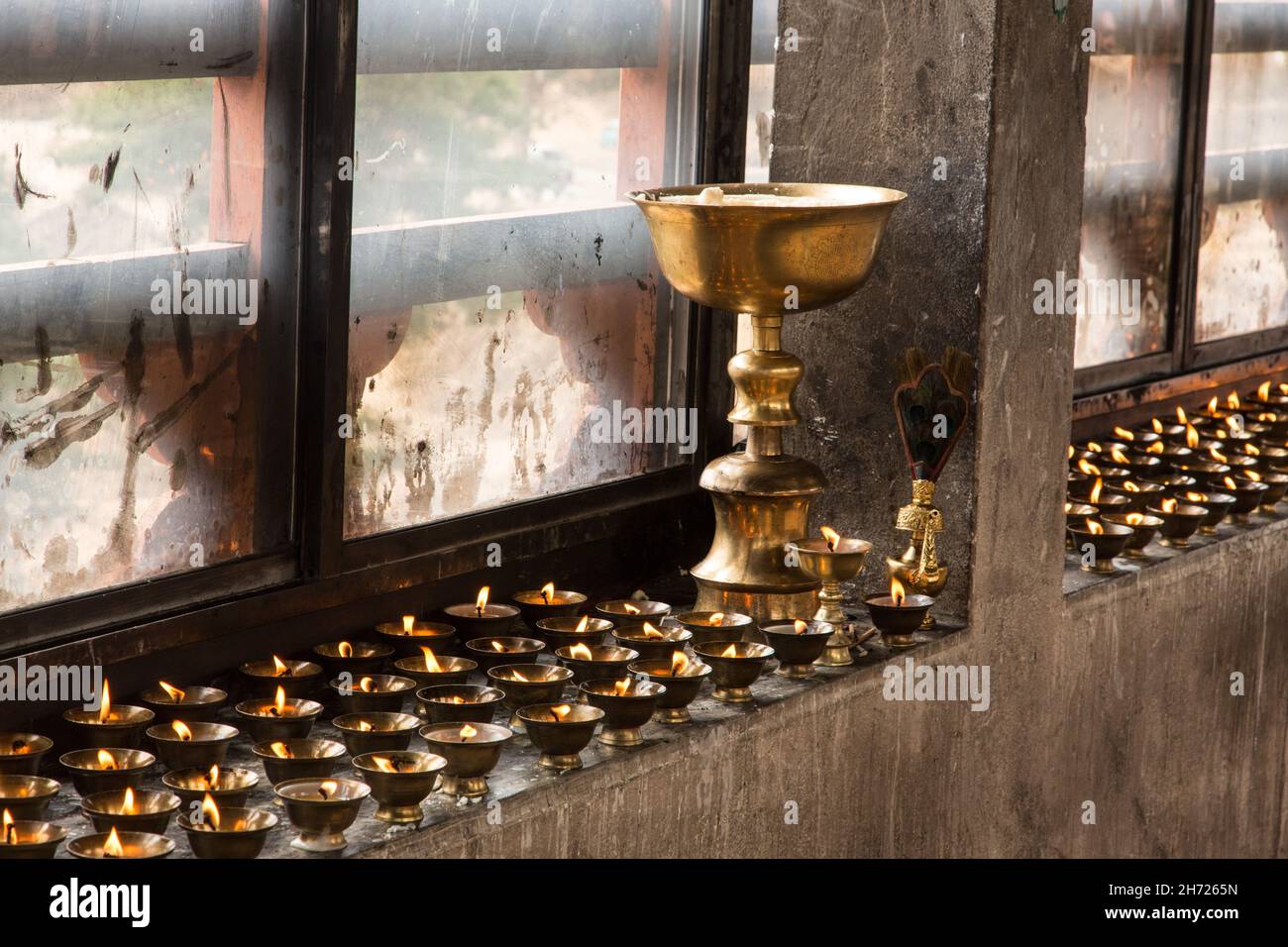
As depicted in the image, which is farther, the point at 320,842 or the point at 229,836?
the point at 320,842

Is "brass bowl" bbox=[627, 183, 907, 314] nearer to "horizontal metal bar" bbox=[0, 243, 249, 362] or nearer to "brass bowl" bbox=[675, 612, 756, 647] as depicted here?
"brass bowl" bbox=[675, 612, 756, 647]

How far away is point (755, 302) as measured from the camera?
4.06 meters

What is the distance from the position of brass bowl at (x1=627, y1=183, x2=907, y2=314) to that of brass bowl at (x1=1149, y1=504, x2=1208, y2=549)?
1.58 m

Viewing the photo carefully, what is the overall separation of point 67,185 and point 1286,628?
389 centimetres

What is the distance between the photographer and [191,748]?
125 inches

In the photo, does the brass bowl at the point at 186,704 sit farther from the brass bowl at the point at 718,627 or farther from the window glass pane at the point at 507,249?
the brass bowl at the point at 718,627

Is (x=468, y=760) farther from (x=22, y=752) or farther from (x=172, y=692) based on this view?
(x=22, y=752)

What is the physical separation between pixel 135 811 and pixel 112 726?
28cm

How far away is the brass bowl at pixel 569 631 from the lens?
13.1 ft

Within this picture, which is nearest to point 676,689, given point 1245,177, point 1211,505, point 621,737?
point 621,737

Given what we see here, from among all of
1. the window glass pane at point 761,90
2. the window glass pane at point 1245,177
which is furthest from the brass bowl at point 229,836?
the window glass pane at point 1245,177
